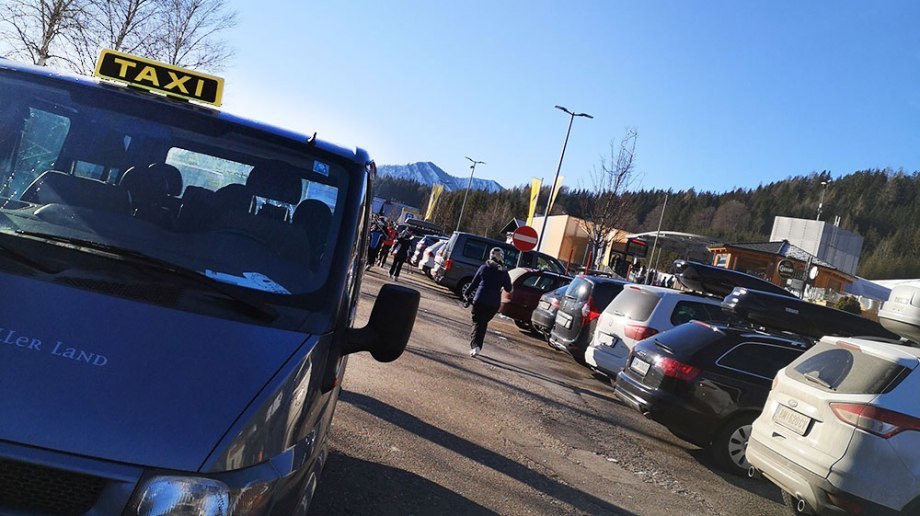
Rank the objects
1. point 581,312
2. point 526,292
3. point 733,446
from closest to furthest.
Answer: point 733,446 → point 581,312 → point 526,292

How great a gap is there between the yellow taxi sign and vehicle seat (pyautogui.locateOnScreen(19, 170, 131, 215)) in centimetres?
53

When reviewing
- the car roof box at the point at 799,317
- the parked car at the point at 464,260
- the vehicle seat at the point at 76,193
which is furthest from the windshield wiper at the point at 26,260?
the parked car at the point at 464,260

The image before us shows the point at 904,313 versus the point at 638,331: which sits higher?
the point at 904,313

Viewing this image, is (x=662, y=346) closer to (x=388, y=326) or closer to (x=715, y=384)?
(x=715, y=384)

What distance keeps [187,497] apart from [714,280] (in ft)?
31.3

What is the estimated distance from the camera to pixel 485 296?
1148cm

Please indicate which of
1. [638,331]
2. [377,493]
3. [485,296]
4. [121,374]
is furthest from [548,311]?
[121,374]

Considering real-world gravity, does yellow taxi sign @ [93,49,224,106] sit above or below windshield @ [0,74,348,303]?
above

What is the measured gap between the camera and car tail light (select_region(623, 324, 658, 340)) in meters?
10.4

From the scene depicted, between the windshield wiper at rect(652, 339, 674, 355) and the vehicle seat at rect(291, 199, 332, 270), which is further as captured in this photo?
the windshield wiper at rect(652, 339, 674, 355)

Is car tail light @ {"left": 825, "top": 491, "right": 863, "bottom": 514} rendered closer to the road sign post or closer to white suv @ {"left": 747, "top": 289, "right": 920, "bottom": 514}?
white suv @ {"left": 747, "top": 289, "right": 920, "bottom": 514}

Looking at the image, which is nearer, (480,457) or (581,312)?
(480,457)

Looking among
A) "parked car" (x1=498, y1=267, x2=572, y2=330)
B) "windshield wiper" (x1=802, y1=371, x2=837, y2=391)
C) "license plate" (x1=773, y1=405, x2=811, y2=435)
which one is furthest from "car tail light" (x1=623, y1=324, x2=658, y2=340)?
"parked car" (x1=498, y1=267, x2=572, y2=330)

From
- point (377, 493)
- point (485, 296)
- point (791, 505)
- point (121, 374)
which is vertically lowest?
point (377, 493)
